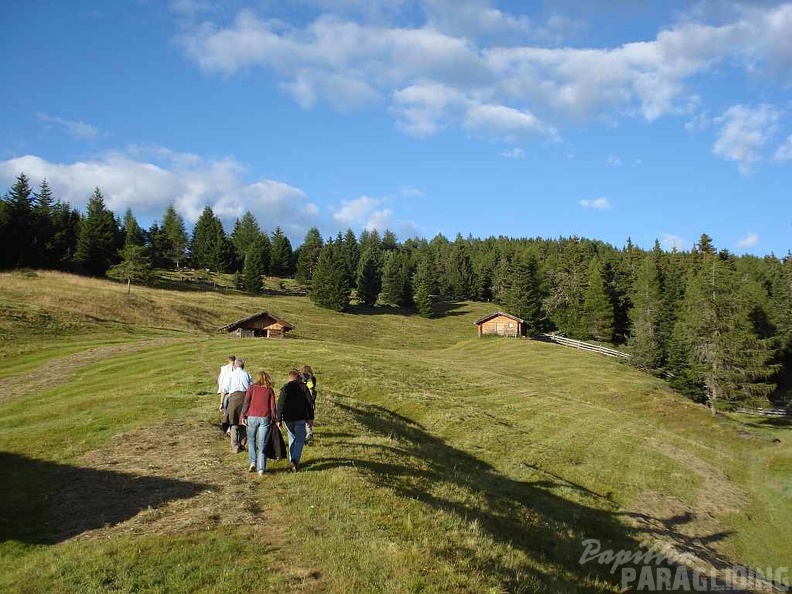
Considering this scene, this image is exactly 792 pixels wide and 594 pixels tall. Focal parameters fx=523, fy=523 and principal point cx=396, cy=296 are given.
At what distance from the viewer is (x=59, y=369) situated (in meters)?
37.0

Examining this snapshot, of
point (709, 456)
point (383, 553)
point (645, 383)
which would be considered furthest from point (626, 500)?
point (645, 383)

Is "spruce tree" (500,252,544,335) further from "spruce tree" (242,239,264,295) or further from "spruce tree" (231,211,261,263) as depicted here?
"spruce tree" (231,211,261,263)

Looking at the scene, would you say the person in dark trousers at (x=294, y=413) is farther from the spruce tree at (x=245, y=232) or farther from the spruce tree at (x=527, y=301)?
the spruce tree at (x=245, y=232)

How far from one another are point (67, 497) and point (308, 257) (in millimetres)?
125548

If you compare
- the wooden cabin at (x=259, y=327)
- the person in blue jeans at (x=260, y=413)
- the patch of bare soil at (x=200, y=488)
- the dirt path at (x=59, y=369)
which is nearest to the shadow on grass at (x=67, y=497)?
the patch of bare soil at (x=200, y=488)

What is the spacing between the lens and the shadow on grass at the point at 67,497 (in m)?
10.8

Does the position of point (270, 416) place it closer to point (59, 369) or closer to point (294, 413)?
point (294, 413)

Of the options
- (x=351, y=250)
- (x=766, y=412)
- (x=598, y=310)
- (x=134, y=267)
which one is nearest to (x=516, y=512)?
(x=766, y=412)

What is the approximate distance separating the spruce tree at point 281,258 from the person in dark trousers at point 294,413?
13045cm

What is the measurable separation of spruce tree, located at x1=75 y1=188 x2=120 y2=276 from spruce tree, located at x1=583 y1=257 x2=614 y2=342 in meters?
91.8

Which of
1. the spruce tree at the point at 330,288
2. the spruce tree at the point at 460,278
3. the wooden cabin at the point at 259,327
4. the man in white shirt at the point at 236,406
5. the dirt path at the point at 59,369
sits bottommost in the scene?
the dirt path at the point at 59,369

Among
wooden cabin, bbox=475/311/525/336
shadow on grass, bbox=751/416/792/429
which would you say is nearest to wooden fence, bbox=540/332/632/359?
wooden cabin, bbox=475/311/525/336

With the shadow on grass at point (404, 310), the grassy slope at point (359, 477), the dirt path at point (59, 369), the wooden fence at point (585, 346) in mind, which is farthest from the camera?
the shadow on grass at point (404, 310)

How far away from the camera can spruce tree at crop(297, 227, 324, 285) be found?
433 ft
